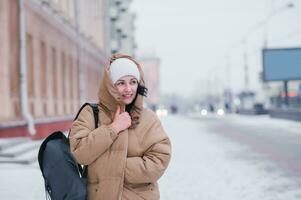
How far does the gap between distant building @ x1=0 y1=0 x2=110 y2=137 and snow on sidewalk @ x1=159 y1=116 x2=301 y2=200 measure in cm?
610

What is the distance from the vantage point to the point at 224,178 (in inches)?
376

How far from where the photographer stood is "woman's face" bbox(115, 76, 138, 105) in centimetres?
277

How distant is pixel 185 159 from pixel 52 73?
13350mm

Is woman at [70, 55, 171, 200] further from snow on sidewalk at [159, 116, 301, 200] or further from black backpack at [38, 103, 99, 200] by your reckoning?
snow on sidewalk at [159, 116, 301, 200]

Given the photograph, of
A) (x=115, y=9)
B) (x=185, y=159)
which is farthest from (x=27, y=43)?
(x=115, y=9)

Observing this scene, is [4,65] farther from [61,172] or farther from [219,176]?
[61,172]

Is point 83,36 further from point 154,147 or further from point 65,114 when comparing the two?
point 154,147

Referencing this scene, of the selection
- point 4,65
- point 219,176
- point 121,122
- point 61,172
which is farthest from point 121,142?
point 4,65

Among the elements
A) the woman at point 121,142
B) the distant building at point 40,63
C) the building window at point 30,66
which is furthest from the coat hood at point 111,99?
the building window at point 30,66

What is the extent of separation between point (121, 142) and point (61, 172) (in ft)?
1.13

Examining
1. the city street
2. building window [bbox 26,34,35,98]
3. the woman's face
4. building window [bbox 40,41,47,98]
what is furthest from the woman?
building window [bbox 40,41,47,98]

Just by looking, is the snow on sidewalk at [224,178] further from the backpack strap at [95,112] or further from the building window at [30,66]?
the building window at [30,66]

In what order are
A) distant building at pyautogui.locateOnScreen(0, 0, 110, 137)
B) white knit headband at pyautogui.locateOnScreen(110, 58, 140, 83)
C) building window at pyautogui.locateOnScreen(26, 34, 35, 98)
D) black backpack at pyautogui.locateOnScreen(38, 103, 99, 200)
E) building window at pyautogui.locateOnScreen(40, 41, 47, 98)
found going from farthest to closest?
building window at pyautogui.locateOnScreen(40, 41, 47, 98) → building window at pyautogui.locateOnScreen(26, 34, 35, 98) → distant building at pyautogui.locateOnScreen(0, 0, 110, 137) → white knit headband at pyautogui.locateOnScreen(110, 58, 140, 83) → black backpack at pyautogui.locateOnScreen(38, 103, 99, 200)

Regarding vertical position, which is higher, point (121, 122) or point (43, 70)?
point (43, 70)
